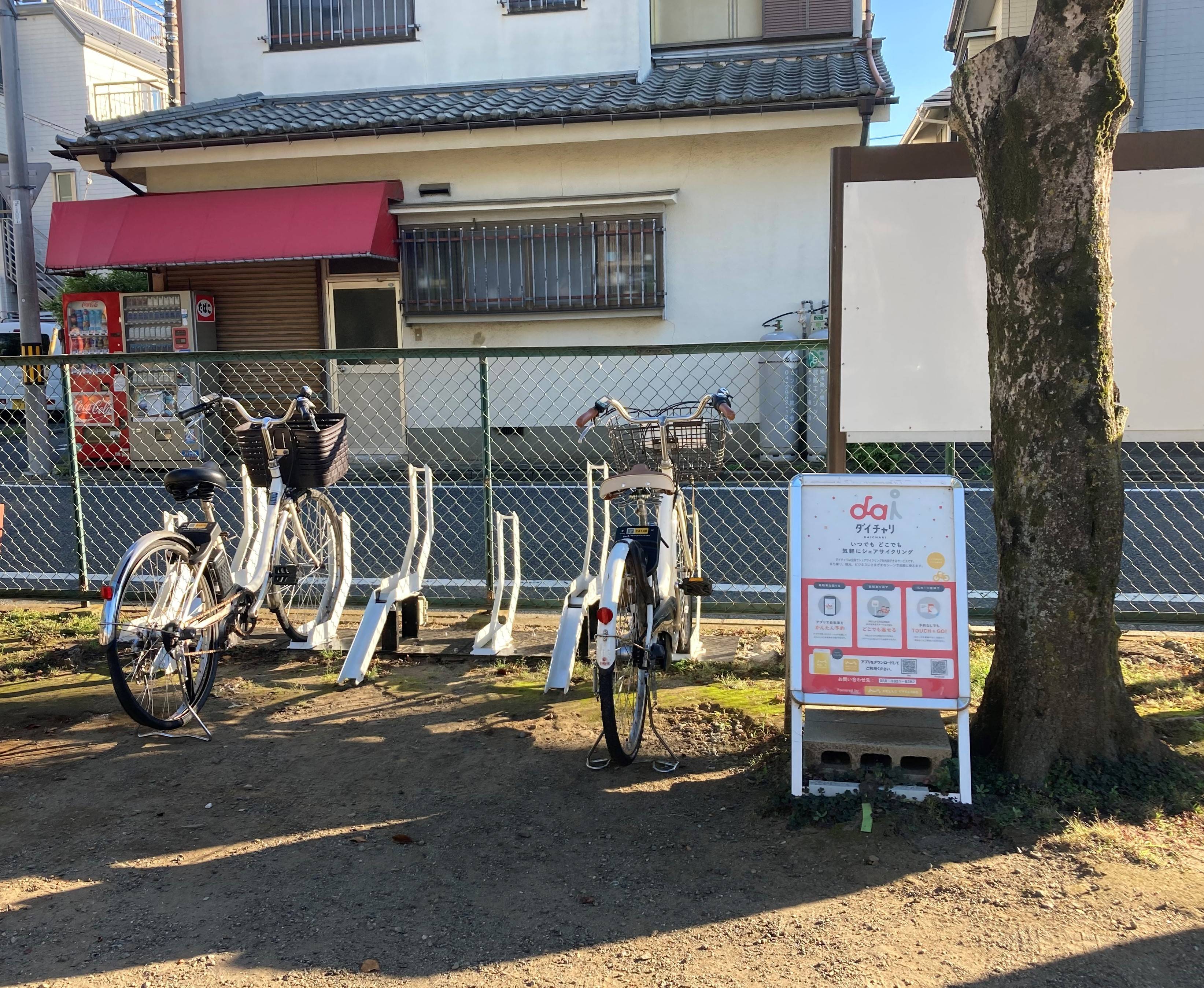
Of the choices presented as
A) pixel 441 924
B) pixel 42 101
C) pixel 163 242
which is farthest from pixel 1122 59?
pixel 42 101

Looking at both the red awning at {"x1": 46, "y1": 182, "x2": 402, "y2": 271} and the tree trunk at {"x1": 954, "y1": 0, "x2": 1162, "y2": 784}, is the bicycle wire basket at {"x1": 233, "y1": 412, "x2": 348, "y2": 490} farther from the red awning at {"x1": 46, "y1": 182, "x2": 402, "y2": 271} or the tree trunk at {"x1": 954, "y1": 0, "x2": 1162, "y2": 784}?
the red awning at {"x1": 46, "y1": 182, "x2": 402, "y2": 271}

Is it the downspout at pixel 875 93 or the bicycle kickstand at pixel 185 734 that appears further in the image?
the downspout at pixel 875 93

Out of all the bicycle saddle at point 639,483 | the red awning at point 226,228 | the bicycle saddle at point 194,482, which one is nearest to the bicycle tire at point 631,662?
the bicycle saddle at point 639,483

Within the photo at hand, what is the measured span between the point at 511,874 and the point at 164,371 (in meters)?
11.2

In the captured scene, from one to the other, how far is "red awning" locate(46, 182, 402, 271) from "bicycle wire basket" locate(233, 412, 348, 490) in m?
8.25

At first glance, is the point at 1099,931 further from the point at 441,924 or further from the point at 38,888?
the point at 38,888

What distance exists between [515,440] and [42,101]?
21.3 m

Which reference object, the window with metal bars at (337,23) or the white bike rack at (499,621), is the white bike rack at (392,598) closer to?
the white bike rack at (499,621)

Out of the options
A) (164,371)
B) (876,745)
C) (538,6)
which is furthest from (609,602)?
(538,6)

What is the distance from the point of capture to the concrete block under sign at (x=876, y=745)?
10.8ft

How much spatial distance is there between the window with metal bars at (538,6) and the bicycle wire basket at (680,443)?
1147cm

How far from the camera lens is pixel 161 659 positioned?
398cm

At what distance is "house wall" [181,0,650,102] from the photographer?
540 inches

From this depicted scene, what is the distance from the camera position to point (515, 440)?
1200 cm
